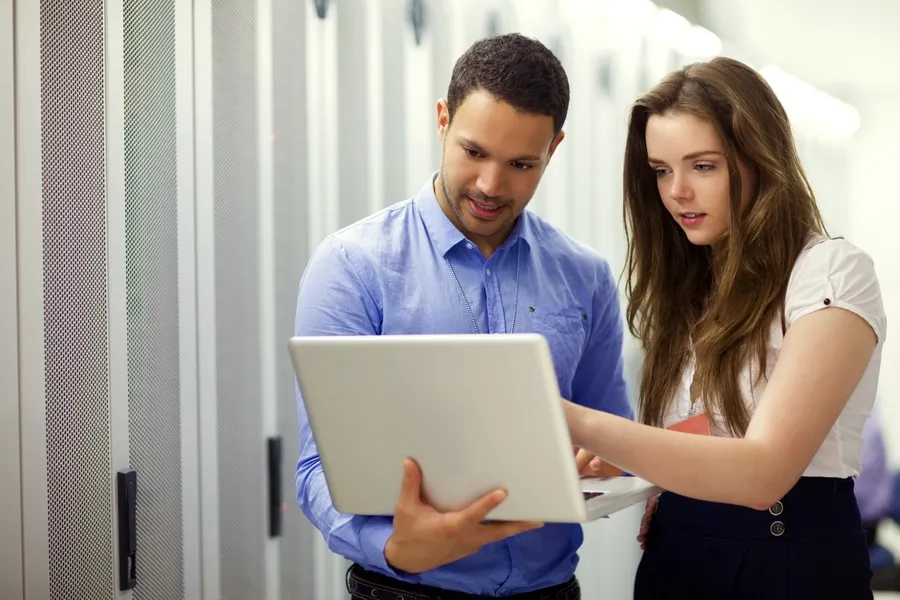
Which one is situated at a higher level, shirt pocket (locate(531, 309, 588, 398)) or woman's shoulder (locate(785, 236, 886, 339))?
woman's shoulder (locate(785, 236, 886, 339))

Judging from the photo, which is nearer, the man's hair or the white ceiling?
the man's hair

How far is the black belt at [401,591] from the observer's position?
4.66 ft

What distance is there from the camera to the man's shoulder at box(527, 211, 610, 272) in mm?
1619

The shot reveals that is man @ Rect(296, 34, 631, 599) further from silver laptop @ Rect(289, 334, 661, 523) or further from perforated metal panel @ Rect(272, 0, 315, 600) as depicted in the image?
perforated metal panel @ Rect(272, 0, 315, 600)

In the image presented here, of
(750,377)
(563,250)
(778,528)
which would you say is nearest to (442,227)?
(563,250)

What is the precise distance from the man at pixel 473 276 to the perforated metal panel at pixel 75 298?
1.12 ft

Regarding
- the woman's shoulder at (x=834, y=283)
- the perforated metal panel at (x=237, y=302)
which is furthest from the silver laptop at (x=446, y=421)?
the perforated metal panel at (x=237, y=302)

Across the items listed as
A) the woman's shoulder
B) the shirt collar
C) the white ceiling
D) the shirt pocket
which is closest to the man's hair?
the shirt collar

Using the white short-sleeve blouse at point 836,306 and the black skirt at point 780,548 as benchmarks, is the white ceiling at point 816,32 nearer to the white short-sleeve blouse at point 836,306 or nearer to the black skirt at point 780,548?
the white short-sleeve blouse at point 836,306

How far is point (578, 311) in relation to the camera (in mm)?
1581

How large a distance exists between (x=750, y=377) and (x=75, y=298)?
102 cm

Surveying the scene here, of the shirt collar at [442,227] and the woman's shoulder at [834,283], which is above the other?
the shirt collar at [442,227]

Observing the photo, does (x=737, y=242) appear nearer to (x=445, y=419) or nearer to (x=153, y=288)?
(x=445, y=419)

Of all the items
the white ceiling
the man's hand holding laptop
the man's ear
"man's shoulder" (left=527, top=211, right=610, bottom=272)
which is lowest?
the man's hand holding laptop
